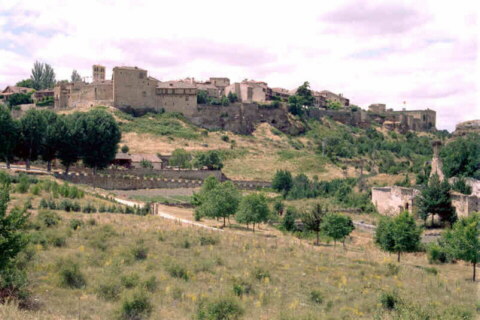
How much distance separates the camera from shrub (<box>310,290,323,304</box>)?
17500mm

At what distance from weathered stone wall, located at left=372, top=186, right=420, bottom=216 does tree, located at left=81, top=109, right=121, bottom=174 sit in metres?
23.3

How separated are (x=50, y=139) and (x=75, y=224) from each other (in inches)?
875

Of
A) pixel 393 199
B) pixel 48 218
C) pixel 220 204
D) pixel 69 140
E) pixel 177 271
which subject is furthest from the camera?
pixel 69 140

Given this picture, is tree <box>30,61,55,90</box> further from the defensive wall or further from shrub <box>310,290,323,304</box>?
shrub <box>310,290,323,304</box>

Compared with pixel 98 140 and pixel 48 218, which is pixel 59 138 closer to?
pixel 98 140

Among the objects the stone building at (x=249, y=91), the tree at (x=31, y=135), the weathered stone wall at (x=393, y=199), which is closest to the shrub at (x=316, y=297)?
the weathered stone wall at (x=393, y=199)

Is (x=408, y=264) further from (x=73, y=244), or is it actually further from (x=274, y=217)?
(x=73, y=244)

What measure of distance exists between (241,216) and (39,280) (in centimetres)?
1607

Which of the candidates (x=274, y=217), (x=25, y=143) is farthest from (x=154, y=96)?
(x=274, y=217)

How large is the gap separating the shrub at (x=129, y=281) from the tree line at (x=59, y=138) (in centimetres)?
2780

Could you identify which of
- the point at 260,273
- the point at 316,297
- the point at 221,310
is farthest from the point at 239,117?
the point at 221,310

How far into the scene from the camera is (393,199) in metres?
39.7

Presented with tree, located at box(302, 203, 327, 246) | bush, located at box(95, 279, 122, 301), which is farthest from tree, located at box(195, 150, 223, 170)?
bush, located at box(95, 279, 122, 301)

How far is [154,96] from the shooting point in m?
72.8
